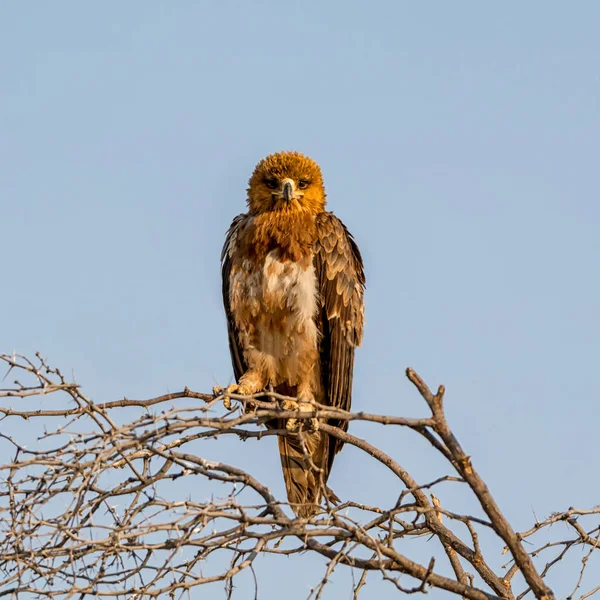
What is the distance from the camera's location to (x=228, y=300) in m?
6.87

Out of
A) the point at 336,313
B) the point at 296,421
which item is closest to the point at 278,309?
the point at 336,313

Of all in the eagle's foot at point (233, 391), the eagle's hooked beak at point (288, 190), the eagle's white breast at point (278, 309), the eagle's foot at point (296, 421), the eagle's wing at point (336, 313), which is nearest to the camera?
the eagle's foot at point (296, 421)

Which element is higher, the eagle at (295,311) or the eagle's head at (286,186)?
the eagle's head at (286,186)

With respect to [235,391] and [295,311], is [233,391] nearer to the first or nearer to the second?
[235,391]

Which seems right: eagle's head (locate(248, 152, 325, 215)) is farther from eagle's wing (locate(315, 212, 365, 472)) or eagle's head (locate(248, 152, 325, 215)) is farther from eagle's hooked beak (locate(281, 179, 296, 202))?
eagle's wing (locate(315, 212, 365, 472))

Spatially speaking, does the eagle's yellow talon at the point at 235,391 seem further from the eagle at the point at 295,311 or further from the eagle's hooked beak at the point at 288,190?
the eagle's hooked beak at the point at 288,190

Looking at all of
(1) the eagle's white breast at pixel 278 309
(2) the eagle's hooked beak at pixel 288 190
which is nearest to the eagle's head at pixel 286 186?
(2) the eagle's hooked beak at pixel 288 190

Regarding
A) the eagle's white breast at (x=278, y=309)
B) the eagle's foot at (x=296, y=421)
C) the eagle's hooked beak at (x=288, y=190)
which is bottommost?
the eagle's foot at (x=296, y=421)

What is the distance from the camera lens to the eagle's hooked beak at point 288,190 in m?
6.86

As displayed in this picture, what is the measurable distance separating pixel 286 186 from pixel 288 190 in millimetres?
41

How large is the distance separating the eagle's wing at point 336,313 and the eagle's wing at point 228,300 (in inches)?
23.5

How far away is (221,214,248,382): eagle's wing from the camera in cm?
688

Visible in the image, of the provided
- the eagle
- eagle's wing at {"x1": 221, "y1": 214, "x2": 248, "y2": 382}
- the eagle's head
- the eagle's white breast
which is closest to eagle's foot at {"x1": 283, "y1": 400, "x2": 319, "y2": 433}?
the eagle

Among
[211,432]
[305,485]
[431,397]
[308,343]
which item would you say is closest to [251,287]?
[308,343]
